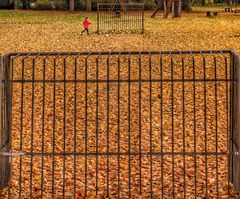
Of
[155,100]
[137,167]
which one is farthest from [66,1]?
[137,167]

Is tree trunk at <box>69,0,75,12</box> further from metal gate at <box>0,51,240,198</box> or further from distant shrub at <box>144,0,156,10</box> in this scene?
metal gate at <box>0,51,240,198</box>

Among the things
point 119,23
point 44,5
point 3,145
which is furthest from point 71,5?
point 3,145

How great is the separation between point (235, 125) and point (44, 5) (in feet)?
177

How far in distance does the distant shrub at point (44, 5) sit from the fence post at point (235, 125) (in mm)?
53661

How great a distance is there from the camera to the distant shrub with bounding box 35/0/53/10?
58944 mm

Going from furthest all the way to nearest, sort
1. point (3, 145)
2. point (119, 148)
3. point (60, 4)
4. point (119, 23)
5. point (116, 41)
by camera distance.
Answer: point (60, 4)
point (119, 23)
point (116, 41)
point (119, 148)
point (3, 145)

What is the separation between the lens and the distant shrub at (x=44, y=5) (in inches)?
2321

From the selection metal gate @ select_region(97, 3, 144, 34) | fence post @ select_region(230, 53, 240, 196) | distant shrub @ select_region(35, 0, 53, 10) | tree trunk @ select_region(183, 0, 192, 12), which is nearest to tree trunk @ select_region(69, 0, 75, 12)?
distant shrub @ select_region(35, 0, 53, 10)

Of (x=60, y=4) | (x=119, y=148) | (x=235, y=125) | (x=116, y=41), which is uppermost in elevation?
(x=60, y=4)

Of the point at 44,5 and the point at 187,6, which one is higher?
the point at 44,5

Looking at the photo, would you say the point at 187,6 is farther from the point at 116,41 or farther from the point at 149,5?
the point at 116,41

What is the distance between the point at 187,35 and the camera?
29.1 meters

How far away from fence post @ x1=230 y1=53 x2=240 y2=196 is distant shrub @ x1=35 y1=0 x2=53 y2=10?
53.7m

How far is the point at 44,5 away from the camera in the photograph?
59.0 m
